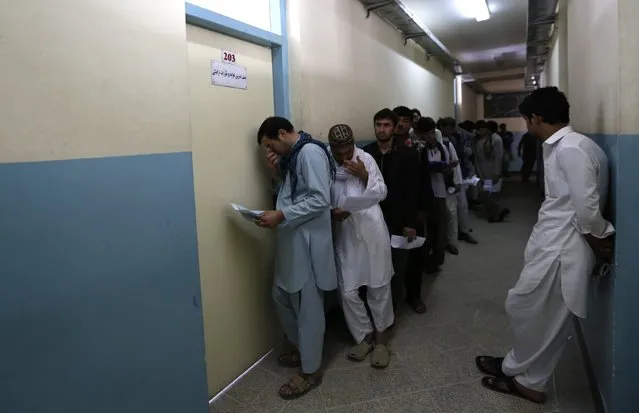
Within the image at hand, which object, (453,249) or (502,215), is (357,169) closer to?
(453,249)

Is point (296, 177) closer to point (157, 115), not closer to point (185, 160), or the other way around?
point (185, 160)

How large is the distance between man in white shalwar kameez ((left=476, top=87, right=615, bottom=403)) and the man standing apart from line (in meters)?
0.96

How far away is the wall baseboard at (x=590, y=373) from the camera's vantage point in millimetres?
2053

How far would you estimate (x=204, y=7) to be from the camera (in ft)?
6.98

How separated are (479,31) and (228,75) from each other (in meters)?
5.22

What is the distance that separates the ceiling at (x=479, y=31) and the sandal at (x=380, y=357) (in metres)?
3.77

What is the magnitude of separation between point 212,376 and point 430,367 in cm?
123

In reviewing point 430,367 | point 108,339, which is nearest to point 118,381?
point 108,339

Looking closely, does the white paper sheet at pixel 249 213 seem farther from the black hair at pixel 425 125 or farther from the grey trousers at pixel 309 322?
the black hair at pixel 425 125

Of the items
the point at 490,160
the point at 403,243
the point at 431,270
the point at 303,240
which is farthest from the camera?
the point at 490,160

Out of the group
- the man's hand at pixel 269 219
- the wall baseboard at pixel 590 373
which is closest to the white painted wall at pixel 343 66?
the man's hand at pixel 269 219

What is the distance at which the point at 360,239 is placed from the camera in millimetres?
2557

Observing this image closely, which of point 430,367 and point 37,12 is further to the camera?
point 430,367

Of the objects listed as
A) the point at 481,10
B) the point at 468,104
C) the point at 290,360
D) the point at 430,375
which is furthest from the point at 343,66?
the point at 468,104
